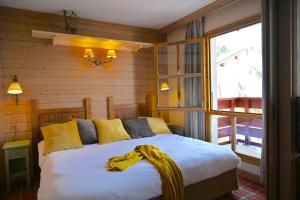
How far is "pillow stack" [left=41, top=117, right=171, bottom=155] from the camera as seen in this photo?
273cm

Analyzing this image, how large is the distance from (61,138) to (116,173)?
1.23 m

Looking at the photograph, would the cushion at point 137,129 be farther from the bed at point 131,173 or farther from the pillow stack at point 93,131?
the bed at point 131,173

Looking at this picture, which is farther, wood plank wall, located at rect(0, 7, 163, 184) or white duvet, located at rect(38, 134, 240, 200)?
wood plank wall, located at rect(0, 7, 163, 184)

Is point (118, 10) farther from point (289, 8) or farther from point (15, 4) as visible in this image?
point (289, 8)

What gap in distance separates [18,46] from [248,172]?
12.4 ft

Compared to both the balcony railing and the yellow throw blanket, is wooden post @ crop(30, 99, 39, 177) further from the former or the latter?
the balcony railing

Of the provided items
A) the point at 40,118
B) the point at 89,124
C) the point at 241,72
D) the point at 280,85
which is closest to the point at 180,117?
the point at 241,72

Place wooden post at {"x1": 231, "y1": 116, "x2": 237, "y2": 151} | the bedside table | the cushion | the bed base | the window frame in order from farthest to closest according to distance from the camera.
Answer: the window frame, the cushion, wooden post at {"x1": 231, "y1": 116, "x2": 237, "y2": 151}, the bedside table, the bed base

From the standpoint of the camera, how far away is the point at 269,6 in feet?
4.21

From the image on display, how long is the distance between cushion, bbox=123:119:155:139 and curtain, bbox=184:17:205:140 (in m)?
0.79

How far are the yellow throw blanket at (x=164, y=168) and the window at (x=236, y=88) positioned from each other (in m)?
1.47

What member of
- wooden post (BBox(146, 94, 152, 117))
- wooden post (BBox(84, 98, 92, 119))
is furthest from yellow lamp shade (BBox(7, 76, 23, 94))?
wooden post (BBox(146, 94, 152, 117))

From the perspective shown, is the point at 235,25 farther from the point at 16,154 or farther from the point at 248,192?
the point at 16,154

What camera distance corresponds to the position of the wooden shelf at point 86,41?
3100 mm
